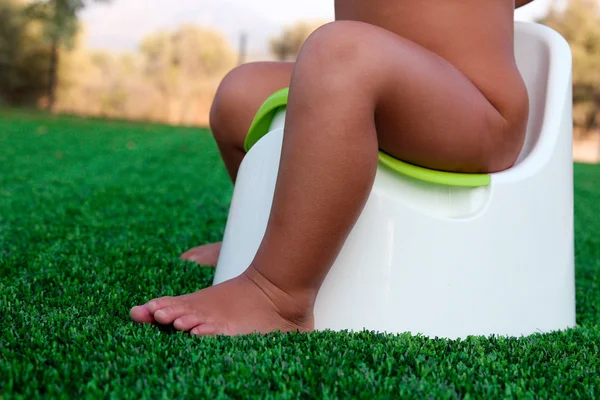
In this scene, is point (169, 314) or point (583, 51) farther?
point (583, 51)

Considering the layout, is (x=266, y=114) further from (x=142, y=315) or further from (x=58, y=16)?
(x=58, y=16)

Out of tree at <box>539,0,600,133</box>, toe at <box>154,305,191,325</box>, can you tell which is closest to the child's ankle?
toe at <box>154,305,191,325</box>

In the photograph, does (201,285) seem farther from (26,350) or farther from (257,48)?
(257,48)

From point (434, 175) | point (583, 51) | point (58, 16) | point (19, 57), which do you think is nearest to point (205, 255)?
point (434, 175)

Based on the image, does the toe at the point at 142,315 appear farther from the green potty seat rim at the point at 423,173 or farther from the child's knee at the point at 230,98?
the child's knee at the point at 230,98

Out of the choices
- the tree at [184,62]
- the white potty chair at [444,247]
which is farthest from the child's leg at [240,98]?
the tree at [184,62]

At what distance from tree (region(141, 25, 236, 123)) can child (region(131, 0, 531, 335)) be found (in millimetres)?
11620

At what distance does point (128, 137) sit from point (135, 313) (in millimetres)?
5396

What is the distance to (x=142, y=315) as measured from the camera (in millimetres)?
887

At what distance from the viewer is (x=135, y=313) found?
2.92 feet

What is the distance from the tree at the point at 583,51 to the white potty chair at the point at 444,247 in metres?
14.1

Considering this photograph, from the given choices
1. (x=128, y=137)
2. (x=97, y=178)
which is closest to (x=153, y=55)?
(x=128, y=137)

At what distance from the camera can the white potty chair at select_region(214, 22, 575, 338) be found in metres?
0.96

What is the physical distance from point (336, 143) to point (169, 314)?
342 millimetres
